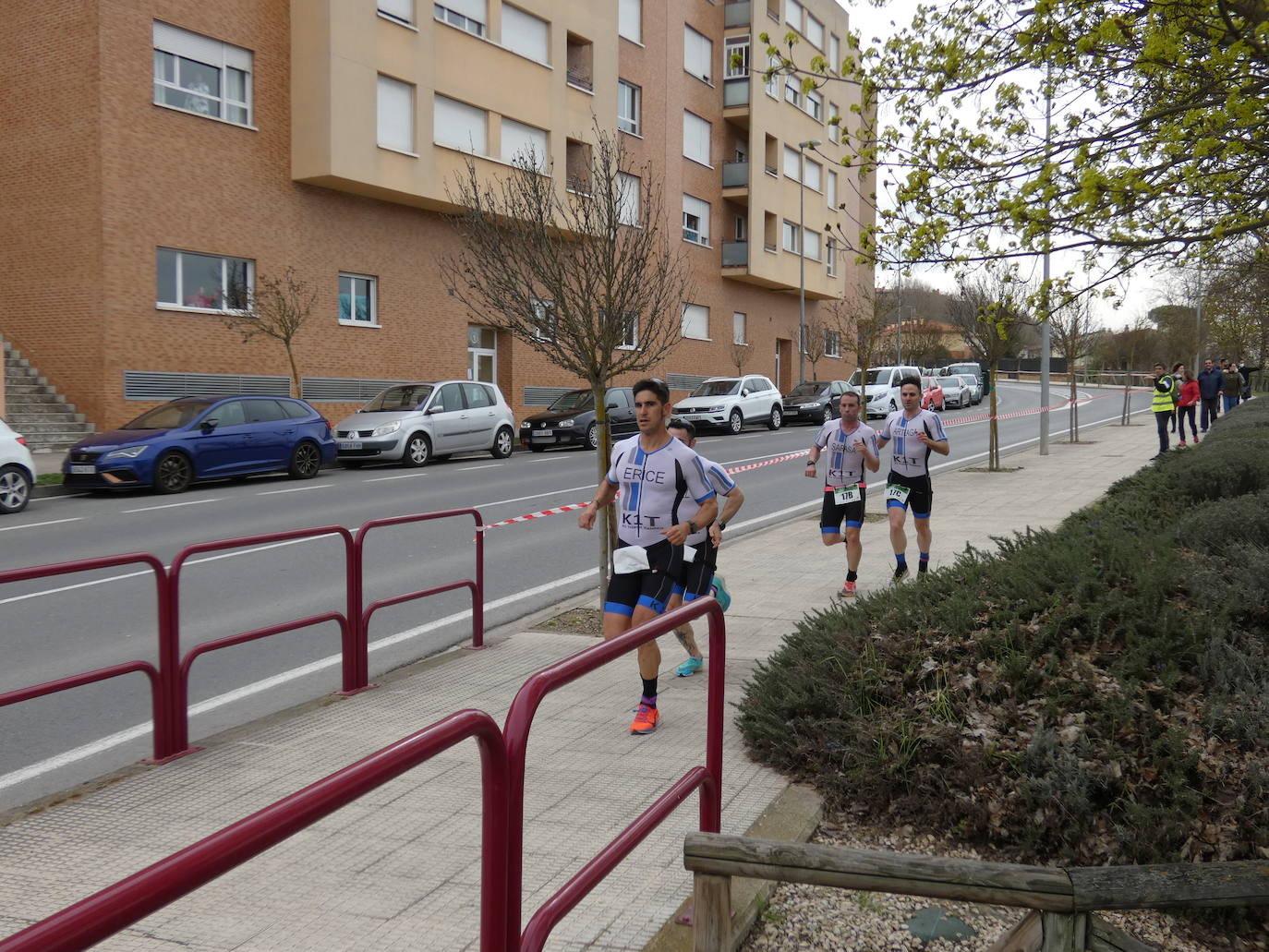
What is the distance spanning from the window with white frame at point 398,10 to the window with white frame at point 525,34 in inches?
137

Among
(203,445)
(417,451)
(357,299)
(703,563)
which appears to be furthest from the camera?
(357,299)

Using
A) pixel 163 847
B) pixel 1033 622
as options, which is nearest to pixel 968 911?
pixel 1033 622

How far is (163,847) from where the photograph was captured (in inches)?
166

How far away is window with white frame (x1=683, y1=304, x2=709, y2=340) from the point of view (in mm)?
40156

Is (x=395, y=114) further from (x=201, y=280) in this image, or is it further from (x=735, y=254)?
(x=735, y=254)

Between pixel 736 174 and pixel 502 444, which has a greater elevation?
pixel 736 174

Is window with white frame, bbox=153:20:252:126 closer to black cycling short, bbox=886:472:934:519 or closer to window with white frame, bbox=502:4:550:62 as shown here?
window with white frame, bbox=502:4:550:62

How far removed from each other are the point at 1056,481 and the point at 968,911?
16235 millimetres

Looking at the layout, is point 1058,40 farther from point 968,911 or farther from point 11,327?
point 11,327

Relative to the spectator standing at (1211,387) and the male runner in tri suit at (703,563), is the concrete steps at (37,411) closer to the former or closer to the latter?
the male runner in tri suit at (703,563)

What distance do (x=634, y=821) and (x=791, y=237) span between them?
45.3 meters

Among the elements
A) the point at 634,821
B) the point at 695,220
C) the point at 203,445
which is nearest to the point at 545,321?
the point at 634,821

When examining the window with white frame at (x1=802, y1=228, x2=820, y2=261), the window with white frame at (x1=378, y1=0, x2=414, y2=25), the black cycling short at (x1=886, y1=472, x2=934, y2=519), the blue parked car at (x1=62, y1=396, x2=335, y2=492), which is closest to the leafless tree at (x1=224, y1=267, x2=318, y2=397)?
the blue parked car at (x1=62, y1=396, x2=335, y2=492)

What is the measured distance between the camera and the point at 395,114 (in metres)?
26.2
